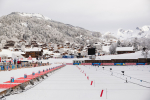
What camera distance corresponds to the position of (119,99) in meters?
12.1

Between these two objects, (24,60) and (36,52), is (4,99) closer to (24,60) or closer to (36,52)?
(24,60)

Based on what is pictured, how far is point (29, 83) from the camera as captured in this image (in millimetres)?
19688

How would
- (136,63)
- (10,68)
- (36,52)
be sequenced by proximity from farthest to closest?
(36,52) → (136,63) → (10,68)

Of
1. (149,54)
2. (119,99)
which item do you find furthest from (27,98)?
(149,54)

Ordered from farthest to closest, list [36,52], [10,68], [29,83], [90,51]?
[36,52], [90,51], [10,68], [29,83]

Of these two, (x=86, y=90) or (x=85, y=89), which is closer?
(x=86, y=90)

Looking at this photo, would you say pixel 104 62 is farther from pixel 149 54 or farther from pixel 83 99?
pixel 83 99

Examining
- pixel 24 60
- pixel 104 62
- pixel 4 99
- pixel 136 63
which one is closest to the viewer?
pixel 4 99

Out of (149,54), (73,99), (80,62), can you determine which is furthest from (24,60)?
(149,54)

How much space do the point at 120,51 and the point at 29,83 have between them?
446 feet

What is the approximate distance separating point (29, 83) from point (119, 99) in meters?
10.8

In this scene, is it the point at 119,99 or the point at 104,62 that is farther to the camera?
the point at 104,62

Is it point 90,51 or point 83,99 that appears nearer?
point 83,99

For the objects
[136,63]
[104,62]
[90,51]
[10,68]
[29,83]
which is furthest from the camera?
[90,51]
